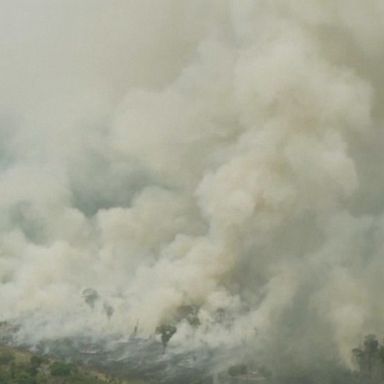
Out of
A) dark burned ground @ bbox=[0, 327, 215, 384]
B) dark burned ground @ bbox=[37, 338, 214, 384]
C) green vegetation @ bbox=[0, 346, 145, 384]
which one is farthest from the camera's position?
dark burned ground @ bbox=[37, 338, 214, 384]

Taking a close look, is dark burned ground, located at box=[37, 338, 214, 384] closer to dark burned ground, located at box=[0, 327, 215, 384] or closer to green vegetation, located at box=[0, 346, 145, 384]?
dark burned ground, located at box=[0, 327, 215, 384]

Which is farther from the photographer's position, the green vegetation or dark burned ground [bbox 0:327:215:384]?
dark burned ground [bbox 0:327:215:384]

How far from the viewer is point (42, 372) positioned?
87688mm

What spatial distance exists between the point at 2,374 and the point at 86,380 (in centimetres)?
1170

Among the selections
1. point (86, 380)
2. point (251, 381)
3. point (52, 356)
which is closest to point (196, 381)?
point (251, 381)

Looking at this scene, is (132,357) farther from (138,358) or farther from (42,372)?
(42,372)

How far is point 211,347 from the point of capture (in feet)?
350

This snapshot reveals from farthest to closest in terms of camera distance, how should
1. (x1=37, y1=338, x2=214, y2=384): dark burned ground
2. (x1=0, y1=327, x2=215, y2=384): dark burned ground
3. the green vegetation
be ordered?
(x1=37, y1=338, x2=214, y2=384): dark burned ground
(x1=0, y1=327, x2=215, y2=384): dark burned ground
the green vegetation

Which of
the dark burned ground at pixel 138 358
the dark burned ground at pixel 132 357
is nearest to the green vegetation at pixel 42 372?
the dark burned ground at pixel 132 357

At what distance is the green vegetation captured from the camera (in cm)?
8131

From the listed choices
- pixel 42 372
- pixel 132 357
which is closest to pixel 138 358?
pixel 132 357

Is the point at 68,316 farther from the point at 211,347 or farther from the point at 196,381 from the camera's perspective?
the point at 196,381

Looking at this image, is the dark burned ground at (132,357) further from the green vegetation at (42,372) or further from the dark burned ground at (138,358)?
the green vegetation at (42,372)

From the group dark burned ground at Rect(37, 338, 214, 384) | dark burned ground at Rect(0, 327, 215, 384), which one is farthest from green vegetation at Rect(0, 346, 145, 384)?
dark burned ground at Rect(37, 338, 214, 384)
